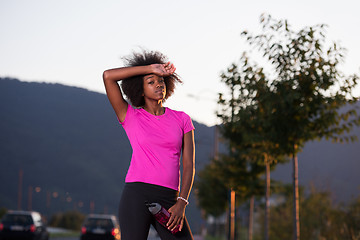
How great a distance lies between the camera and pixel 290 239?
81.0 feet

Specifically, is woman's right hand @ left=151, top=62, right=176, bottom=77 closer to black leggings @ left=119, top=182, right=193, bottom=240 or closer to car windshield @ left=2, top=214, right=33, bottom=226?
black leggings @ left=119, top=182, right=193, bottom=240

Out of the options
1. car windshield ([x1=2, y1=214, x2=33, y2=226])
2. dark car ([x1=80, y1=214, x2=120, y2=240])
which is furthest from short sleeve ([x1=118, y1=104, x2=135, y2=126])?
dark car ([x1=80, y1=214, x2=120, y2=240])

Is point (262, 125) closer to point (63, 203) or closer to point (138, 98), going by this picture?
point (138, 98)

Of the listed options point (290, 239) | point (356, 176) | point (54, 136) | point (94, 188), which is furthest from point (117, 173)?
point (290, 239)

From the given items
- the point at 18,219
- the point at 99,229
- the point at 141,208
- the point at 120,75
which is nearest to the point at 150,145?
the point at 141,208

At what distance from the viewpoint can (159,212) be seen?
3.96m

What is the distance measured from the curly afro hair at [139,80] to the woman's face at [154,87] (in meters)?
0.04

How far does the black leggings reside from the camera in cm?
404

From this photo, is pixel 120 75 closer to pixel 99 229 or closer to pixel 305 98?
pixel 305 98

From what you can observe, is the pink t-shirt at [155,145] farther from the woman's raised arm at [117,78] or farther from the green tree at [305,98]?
the green tree at [305,98]

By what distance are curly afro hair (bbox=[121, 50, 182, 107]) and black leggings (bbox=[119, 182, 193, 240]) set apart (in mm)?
702

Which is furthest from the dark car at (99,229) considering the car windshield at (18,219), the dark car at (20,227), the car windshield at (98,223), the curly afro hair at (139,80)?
the curly afro hair at (139,80)

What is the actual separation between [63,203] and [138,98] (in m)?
121

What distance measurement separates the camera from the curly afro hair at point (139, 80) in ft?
14.6
